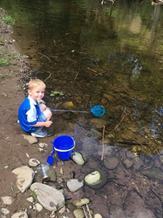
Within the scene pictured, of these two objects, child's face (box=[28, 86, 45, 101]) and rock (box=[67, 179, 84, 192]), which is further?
child's face (box=[28, 86, 45, 101])

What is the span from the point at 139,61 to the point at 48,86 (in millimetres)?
3536

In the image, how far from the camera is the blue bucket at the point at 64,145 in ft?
9.70

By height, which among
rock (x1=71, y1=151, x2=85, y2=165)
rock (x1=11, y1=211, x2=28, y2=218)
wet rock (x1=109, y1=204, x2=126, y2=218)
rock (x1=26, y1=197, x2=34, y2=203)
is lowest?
wet rock (x1=109, y1=204, x2=126, y2=218)

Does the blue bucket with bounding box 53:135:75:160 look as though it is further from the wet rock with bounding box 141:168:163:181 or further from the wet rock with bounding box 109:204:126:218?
the wet rock with bounding box 141:168:163:181

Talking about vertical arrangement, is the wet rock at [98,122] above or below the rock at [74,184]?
above

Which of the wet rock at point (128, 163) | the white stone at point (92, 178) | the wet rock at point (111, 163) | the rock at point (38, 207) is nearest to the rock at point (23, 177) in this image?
the rock at point (38, 207)

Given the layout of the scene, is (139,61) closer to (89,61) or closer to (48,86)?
(89,61)

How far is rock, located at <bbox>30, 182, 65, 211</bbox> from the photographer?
2408 mm

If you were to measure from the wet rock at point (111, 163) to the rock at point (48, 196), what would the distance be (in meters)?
0.99

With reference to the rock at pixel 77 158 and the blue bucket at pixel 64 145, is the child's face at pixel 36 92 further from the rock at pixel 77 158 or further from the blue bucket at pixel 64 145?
the rock at pixel 77 158

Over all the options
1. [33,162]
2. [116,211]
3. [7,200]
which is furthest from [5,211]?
[116,211]

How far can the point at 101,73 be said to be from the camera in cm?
581

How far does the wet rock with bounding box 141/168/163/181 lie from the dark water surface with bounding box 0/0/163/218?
0.58 ft

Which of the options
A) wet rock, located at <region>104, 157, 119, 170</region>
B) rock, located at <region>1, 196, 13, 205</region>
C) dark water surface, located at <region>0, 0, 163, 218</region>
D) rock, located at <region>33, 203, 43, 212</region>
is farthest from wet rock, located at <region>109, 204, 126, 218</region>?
rock, located at <region>1, 196, 13, 205</region>
